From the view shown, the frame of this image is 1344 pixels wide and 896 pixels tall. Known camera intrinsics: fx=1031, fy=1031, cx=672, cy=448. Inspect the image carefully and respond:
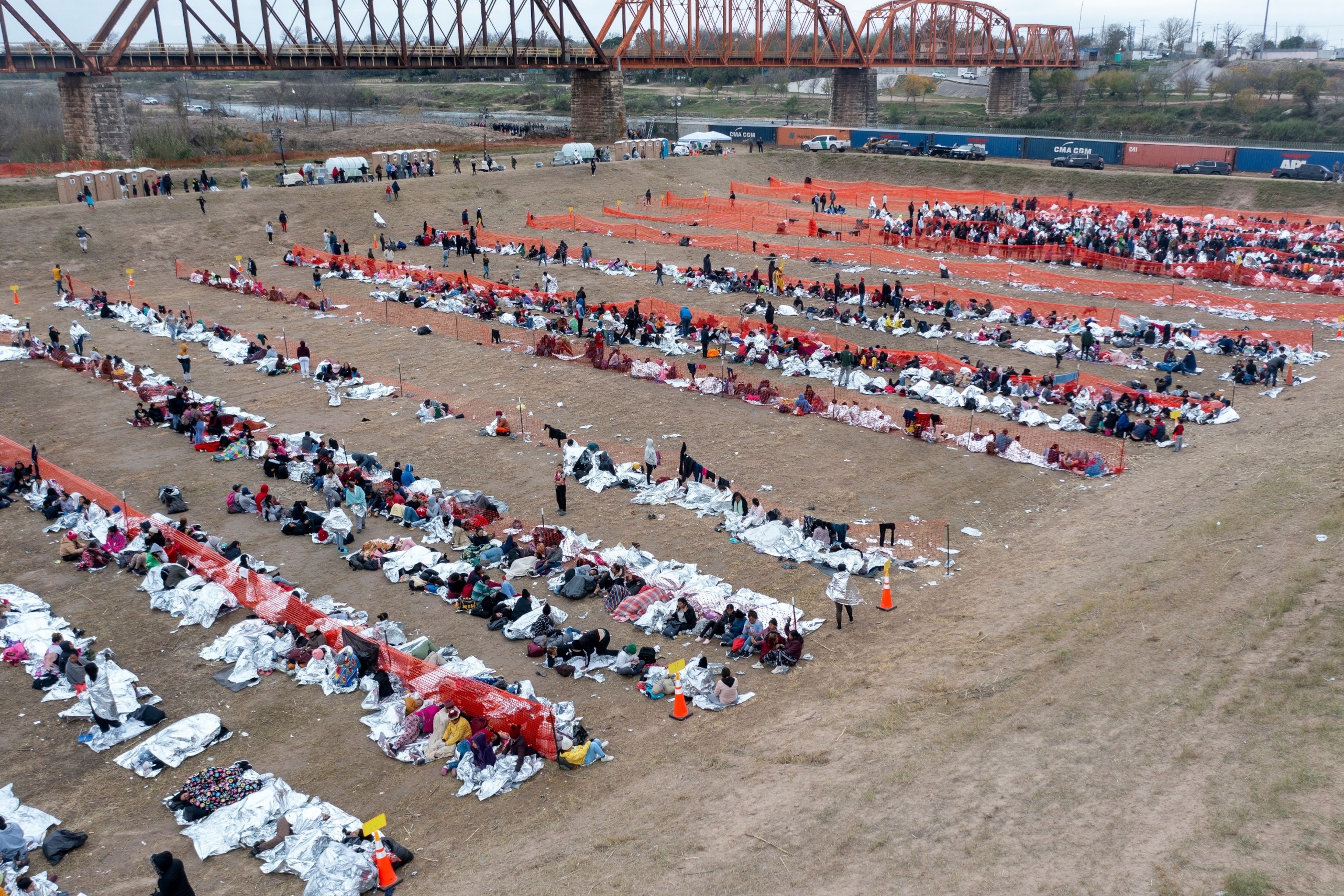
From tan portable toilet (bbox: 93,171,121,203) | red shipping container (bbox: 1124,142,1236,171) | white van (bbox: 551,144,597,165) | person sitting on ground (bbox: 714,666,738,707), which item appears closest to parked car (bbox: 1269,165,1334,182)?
red shipping container (bbox: 1124,142,1236,171)

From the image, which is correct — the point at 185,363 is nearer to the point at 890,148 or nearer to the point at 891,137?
the point at 890,148

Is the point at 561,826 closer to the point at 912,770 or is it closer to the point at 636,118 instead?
the point at 912,770

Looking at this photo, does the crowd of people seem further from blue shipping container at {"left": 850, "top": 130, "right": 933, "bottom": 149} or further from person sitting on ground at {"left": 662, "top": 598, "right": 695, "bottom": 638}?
Result: person sitting on ground at {"left": 662, "top": 598, "right": 695, "bottom": 638}

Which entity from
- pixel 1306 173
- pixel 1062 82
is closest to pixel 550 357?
pixel 1306 173

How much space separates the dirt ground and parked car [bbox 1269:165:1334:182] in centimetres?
3716

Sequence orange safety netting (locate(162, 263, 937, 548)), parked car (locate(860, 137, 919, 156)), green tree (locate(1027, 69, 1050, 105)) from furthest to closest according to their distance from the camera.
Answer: green tree (locate(1027, 69, 1050, 105)) → parked car (locate(860, 137, 919, 156)) → orange safety netting (locate(162, 263, 937, 548))

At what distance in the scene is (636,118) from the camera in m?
118

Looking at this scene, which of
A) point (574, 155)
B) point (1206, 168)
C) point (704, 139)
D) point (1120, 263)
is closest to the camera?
point (1120, 263)

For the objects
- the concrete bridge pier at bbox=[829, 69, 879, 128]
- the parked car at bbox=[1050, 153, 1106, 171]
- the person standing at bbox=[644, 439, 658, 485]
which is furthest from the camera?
the concrete bridge pier at bbox=[829, 69, 879, 128]

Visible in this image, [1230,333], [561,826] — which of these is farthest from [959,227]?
[561,826]

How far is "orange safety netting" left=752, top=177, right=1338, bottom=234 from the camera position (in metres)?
50.6

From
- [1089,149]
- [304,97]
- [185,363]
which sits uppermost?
[304,97]

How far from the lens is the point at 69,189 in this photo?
4584 centimetres

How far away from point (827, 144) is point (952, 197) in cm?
1758
